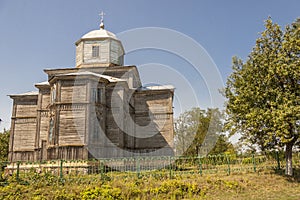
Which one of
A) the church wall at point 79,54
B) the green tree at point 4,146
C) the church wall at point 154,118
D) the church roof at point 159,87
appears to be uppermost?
the church wall at point 79,54

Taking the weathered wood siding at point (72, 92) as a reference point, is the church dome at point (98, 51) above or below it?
above

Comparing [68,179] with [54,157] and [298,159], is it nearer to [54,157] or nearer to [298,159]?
[54,157]

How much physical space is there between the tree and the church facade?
31.8ft

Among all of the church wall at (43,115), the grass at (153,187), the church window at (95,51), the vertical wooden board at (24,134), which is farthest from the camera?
the church window at (95,51)

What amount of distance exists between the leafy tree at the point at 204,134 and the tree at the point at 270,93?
676 inches

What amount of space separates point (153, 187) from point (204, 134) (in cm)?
2133

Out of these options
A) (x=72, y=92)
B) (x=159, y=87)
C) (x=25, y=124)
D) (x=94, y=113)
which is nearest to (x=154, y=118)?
(x=159, y=87)

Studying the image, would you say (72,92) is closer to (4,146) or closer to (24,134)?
(24,134)

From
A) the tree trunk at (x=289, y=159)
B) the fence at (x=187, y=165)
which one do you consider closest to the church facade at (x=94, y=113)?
the fence at (x=187, y=165)

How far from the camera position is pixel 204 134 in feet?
105

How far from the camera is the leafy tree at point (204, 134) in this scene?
32.1m

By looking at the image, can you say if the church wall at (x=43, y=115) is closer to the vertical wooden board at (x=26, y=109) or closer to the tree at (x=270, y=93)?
the vertical wooden board at (x=26, y=109)

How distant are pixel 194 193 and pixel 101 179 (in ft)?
14.7

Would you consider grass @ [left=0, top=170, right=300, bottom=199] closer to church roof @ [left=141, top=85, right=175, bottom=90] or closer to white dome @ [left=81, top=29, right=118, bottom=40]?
church roof @ [left=141, top=85, right=175, bottom=90]
